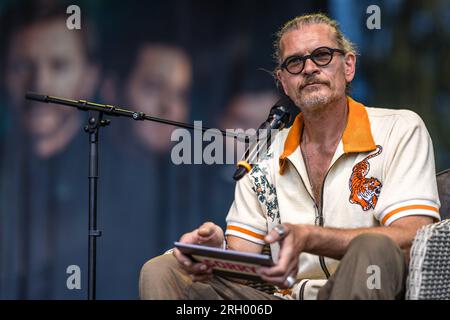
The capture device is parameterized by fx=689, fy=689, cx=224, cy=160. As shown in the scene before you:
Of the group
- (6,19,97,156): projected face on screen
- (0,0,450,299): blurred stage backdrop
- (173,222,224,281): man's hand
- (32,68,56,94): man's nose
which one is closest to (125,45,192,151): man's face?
(0,0,450,299): blurred stage backdrop

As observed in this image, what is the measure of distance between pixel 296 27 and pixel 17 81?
6.01 feet

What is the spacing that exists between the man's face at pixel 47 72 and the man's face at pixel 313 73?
1567 millimetres

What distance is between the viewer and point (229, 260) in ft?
5.85

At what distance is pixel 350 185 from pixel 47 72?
2.07 meters

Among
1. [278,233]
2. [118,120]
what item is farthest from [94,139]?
[118,120]

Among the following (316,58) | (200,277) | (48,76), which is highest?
(48,76)

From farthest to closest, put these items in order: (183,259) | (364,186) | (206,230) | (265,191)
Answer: (265,191), (364,186), (206,230), (183,259)

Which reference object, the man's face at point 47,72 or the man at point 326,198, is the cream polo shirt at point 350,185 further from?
the man's face at point 47,72

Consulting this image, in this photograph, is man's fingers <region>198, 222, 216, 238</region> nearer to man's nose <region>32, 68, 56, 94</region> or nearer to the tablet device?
the tablet device

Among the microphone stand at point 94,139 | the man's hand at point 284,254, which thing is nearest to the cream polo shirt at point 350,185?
the microphone stand at point 94,139

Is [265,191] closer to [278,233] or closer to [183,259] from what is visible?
[183,259]

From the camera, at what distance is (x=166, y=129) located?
3662 millimetres

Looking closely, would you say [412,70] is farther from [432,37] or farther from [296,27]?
[296,27]

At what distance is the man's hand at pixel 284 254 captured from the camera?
1.70m
